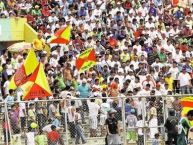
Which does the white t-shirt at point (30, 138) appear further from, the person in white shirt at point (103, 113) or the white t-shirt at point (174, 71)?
the white t-shirt at point (174, 71)

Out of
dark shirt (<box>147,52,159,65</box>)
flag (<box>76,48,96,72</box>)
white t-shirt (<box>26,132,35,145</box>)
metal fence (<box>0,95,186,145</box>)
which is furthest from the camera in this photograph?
dark shirt (<box>147,52,159,65</box>)

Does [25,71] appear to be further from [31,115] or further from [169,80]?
[169,80]

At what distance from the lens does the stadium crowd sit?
28.2m

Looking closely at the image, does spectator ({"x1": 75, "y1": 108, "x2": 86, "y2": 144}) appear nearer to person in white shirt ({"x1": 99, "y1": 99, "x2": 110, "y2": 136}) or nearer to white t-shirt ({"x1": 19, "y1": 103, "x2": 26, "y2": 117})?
person in white shirt ({"x1": 99, "y1": 99, "x2": 110, "y2": 136})

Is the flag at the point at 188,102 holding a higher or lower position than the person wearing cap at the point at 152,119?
higher

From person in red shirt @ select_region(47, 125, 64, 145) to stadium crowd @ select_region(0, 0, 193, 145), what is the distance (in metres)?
0.03

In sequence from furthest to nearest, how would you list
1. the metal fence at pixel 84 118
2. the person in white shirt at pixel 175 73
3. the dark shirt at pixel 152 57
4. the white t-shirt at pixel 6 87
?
the dark shirt at pixel 152 57, the person in white shirt at pixel 175 73, the white t-shirt at pixel 6 87, the metal fence at pixel 84 118

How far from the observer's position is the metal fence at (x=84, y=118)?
27.8 metres

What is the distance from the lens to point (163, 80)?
3250 cm

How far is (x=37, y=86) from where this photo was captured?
27891 mm

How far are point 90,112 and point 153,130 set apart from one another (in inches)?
70.2

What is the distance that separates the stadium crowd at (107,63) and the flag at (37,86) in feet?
0.96

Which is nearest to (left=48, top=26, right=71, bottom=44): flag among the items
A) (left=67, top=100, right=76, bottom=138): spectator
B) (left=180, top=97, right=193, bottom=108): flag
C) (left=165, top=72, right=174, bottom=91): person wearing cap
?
(left=165, top=72, right=174, bottom=91): person wearing cap

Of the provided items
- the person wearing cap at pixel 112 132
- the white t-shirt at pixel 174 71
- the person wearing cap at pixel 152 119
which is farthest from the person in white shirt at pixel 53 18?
the person wearing cap at pixel 112 132
